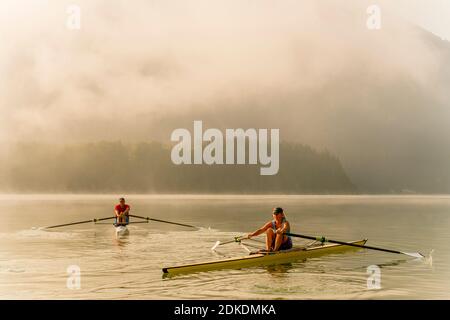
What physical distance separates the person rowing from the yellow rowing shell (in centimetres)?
33

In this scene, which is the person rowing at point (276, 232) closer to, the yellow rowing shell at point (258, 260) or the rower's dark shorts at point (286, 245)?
the rower's dark shorts at point (286, 245)

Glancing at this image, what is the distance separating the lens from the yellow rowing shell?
1817cm

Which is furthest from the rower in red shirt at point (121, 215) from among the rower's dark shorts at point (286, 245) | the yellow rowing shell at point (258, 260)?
the rower's dark shorts at point (286, 245)

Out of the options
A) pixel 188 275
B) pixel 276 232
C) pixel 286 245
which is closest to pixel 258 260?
pixel 276 232

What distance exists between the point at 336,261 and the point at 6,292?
1238cm

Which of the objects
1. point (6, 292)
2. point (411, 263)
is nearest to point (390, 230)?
point (411, 263)

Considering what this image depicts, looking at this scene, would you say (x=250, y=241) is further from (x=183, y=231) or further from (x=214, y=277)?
(x=214, y=277)

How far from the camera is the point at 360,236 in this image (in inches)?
1283

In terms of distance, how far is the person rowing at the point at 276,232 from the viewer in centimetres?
2050

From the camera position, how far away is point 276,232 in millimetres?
20781

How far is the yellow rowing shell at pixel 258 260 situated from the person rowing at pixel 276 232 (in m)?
0.33

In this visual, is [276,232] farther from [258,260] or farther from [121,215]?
[121,215]

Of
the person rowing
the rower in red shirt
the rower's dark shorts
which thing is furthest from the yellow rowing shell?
the rower in red shirt
